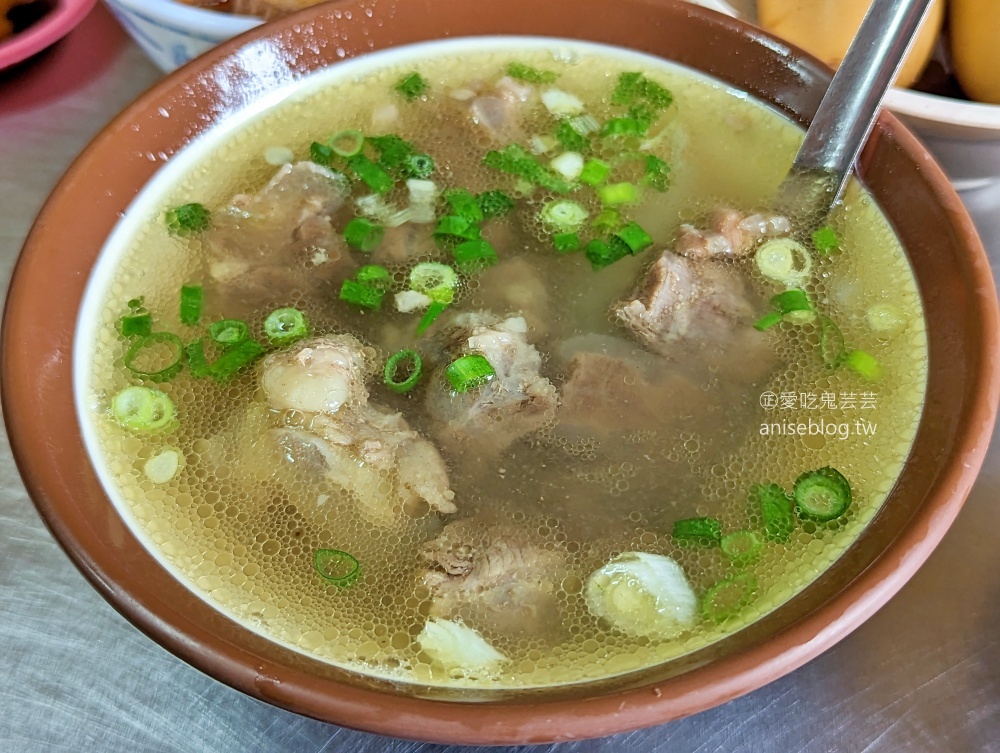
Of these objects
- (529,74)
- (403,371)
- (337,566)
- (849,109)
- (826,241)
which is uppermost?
(849,109)

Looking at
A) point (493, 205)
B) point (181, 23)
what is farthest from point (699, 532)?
point (181, 23)

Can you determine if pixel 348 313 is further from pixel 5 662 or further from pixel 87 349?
pixel 5 662

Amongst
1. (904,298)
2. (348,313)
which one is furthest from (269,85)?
(904,298)

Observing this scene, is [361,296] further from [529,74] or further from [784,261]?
[784,261]

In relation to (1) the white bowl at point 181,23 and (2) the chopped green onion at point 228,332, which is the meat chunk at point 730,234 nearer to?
(2) the chopped green onion at point 228,332

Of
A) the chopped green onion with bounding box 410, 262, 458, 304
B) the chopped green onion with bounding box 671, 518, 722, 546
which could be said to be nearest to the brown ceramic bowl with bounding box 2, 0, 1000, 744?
the chopped green onion with bounding box 671, 518, 722, 546

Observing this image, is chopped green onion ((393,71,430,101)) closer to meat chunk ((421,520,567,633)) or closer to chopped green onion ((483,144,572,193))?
chopped green onion ((483,144,572,193))
